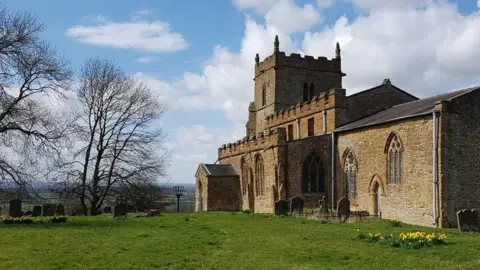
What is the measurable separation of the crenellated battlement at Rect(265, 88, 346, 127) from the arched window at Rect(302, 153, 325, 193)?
3753mm

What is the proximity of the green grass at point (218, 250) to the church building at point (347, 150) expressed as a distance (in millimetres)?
3746

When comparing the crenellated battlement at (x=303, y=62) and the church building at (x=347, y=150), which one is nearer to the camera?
the church building at (x=347, y=150)

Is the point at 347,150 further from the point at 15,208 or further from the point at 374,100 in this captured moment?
the point at 15,208

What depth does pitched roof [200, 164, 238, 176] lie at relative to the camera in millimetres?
38031

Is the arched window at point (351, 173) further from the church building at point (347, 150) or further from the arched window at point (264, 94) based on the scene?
the arched window at point (264, 94)

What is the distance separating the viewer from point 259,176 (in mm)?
34031

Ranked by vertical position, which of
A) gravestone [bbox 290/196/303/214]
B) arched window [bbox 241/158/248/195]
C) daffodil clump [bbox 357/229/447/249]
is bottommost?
daffodil clump [bbox 357/229/447/249]

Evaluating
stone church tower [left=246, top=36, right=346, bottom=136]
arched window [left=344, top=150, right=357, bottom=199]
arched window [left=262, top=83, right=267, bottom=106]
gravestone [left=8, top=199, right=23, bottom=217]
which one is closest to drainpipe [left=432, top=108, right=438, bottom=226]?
arched window [left=344, top=150, right=357, bottom=199]

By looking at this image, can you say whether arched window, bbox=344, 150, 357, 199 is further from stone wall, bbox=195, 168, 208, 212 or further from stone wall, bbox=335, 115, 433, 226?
stone wall, bbox=195, 168, 208, 212

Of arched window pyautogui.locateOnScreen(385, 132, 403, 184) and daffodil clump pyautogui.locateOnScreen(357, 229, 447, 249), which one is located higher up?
arched window pyautogui.locateOnScreen(385, 132, 403, 184)

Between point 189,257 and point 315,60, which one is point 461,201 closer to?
point 189,257

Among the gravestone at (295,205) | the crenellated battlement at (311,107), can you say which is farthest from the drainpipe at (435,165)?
the crenellated battlement at (311,107)

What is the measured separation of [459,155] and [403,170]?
275 cm

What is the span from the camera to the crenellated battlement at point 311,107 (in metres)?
30.5
